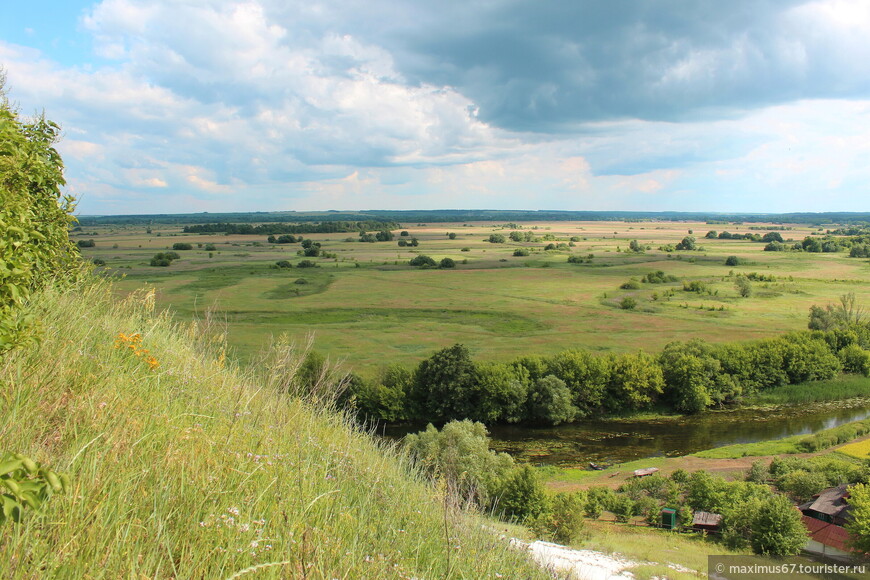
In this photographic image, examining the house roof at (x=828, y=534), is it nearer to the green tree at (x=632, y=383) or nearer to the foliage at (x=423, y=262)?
the green tree at (x=632, y=383)

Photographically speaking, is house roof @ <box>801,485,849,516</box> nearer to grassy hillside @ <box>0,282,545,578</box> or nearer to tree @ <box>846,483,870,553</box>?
tree @ <box>846,483,870,553</box>

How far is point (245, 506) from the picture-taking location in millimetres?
3971

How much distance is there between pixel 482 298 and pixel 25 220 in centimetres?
7981

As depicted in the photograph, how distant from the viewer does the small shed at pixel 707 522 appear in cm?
2806

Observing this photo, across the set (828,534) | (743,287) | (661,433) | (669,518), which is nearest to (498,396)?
(661,433)

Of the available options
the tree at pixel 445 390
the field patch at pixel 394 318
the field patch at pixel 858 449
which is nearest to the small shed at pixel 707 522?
the field patch at pixel 858 449

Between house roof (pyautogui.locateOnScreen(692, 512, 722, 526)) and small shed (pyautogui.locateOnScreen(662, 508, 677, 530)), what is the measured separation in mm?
952

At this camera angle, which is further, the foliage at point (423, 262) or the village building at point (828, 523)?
the foliage at point (423, 262)

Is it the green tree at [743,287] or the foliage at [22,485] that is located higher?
the foliage at [22,485]

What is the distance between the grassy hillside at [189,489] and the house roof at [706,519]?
89.2 feet

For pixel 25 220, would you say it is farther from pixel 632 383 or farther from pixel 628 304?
pixel 628 304

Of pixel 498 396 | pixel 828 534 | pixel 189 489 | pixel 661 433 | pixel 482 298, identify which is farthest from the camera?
pixel 482 298

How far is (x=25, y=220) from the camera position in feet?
13.6

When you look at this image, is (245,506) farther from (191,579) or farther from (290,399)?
(290,399)
